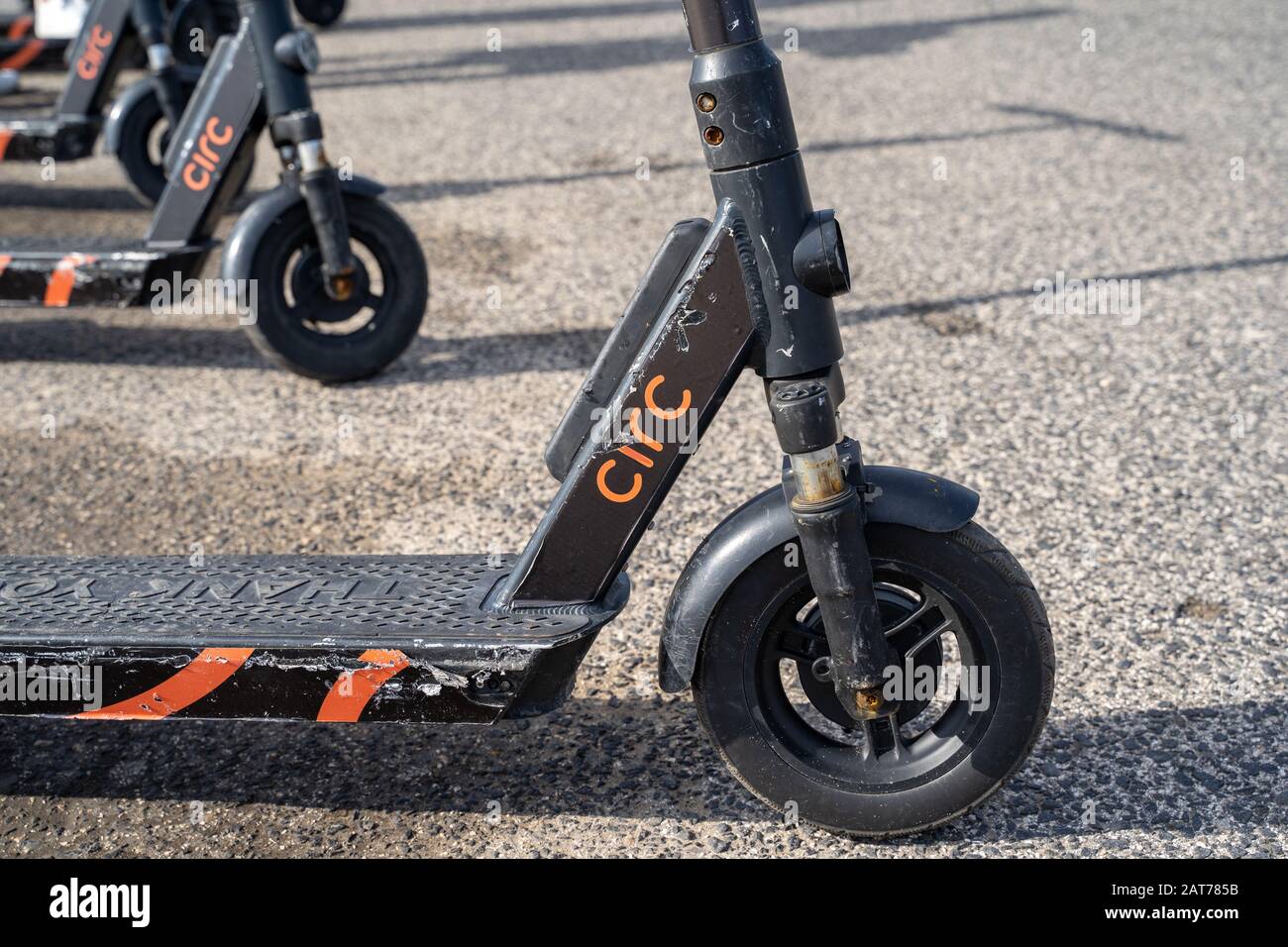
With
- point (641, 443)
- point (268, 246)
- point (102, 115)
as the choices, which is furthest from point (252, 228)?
point (102, 115)

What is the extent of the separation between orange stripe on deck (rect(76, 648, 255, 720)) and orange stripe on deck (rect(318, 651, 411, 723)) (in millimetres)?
186

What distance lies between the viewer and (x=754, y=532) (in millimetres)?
2432

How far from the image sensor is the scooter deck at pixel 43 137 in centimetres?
680

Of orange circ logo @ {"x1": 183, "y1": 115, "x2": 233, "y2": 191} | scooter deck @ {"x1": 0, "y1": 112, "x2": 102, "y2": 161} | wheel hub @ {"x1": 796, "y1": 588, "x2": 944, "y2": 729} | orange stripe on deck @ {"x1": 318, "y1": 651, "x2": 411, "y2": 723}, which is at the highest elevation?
orange circ logo @ {"x1": 183, "y1": 115, "x2": 233, "y2": 191}

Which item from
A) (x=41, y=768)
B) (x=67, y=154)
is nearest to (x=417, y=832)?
(x=41, y=768)

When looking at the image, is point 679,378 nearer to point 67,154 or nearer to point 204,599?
point 204,599

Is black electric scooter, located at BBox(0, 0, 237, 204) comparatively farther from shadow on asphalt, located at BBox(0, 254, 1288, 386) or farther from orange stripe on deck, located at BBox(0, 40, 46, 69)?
orange stripe on deck, located at BBox(0, 40, 46, 69)

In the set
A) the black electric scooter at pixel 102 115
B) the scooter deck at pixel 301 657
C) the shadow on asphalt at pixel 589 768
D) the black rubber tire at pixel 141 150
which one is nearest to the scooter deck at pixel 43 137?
the black electric scooter at pixel 102 115

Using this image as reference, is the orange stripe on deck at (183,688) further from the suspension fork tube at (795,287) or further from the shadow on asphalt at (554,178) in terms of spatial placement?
the shadow on asphalt at (554,178)

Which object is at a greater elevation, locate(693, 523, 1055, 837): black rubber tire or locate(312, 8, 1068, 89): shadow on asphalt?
locate(693, 523, 1055, 837): black rubber tire

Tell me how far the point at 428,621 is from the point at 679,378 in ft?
2.29

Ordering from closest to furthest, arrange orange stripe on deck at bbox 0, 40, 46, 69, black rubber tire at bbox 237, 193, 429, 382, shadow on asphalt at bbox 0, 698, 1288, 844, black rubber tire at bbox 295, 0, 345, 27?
1. shadow on asphalt at bbox 0, 698, 1288, 844
2. black rubber tire at bbox 237, 193, 429, 382
3. orange stripe on deck at bbox 0, 40, 46, 69
4. black rubber tire at bbox 295, 0, 345, 27

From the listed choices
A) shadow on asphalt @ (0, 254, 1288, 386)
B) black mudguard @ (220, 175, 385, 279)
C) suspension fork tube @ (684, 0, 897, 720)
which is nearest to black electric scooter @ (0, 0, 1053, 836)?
suspension fork tube @ (684, 0, 897, 720)

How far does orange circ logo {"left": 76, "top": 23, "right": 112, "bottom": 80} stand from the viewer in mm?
6855
